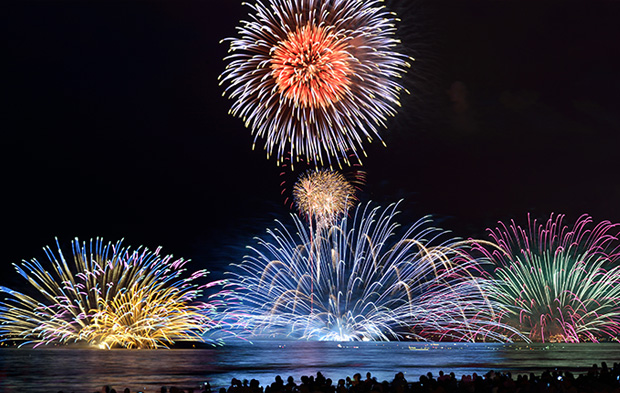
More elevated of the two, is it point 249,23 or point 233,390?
point 249,23

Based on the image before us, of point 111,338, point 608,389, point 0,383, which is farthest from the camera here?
point 111,338

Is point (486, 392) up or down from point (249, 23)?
down

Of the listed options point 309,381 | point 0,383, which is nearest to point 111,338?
point 0,383

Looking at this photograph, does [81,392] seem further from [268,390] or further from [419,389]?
[419,389]

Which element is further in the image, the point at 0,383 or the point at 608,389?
the point at 0,383

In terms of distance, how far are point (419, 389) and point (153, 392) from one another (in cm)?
2011

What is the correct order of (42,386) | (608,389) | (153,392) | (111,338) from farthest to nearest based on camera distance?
1. (111,338)
2. (42,386)
3. (153,392)
4. (608,389)

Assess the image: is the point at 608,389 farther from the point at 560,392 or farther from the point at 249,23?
the point at 249,23

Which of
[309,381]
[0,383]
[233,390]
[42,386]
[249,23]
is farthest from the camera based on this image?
[0,383]

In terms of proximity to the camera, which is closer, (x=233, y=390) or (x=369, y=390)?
(x=233, y=390)

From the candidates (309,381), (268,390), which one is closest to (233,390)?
(268,390)

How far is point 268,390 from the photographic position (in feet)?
56.2

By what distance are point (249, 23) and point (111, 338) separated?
14657 centimetres

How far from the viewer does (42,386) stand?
4181cm
